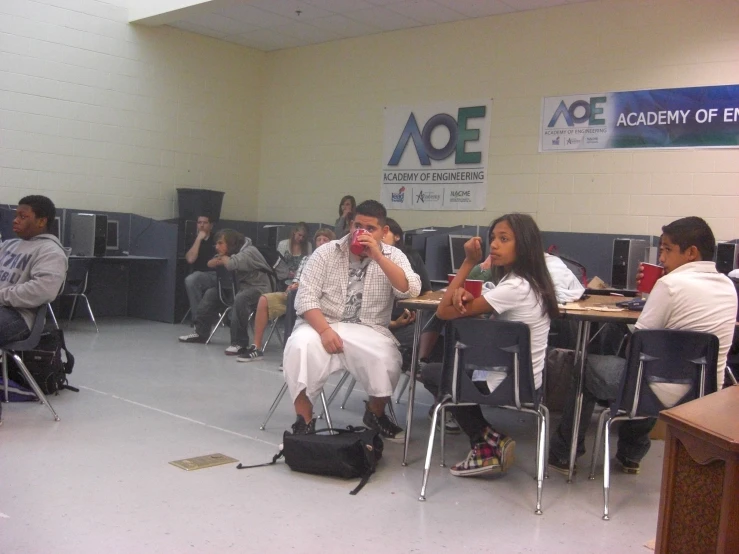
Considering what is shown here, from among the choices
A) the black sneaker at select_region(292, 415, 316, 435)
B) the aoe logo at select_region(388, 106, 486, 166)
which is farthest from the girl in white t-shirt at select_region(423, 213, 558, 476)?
the aoe logo at select_region(388, 106, 486, 166)

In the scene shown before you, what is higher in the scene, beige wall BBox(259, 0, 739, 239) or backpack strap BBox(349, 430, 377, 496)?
beige wall BBox(259, 0, 739, 239)

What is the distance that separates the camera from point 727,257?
5.57 metres

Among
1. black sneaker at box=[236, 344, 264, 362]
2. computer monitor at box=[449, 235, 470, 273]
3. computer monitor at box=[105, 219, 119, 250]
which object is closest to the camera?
black sneaker at box=[236, 344, 264, 362]

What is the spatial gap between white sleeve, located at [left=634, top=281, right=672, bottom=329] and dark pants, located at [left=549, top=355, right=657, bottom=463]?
0.25 metres

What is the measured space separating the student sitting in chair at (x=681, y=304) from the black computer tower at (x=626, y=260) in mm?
2830

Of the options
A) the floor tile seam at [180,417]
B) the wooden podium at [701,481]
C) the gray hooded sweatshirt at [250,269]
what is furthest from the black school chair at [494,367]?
the gray hooded sweatshirt at [250,269]

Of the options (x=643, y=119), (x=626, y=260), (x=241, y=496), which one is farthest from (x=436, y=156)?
(x=241, y=496)

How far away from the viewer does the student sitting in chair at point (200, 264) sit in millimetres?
7195

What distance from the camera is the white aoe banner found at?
7637 mm

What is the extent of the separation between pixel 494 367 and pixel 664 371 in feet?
2.00

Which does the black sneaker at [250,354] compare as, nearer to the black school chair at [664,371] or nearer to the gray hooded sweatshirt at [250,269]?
the gray hooded sweatshirt at [250,269]

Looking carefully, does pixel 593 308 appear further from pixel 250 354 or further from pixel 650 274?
pixel 250 354

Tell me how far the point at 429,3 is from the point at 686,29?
2.25m

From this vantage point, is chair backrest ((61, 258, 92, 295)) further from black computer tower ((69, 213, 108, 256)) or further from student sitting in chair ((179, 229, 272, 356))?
student sitting in chair ((179, 229, 272, 356))
